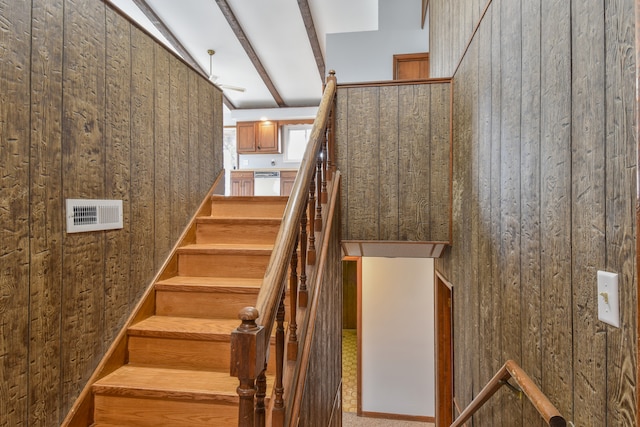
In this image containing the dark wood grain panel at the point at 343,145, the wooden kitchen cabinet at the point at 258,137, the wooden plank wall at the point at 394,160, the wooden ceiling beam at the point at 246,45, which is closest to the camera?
the wooden plank wall at the point at 394,160

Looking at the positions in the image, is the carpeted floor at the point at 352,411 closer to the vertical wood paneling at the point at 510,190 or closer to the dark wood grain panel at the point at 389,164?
the dark wood grain panel at the point at 389,164

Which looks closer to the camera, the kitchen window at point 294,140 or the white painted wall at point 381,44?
the white painted wall at point 381,44

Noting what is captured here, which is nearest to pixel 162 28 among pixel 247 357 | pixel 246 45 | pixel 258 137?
pixel 246 45

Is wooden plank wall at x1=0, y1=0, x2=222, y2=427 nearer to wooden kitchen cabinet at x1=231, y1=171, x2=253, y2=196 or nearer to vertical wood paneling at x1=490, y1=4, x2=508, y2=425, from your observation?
vertical wood paneling at x1=490, y1=4, x2=508, y2=425

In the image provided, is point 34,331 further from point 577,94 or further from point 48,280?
point 577,94

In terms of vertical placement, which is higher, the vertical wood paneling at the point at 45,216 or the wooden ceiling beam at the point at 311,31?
the wooden ceiling beam at the point at 311,31

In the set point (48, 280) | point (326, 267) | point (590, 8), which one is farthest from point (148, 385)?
point (590, 8)

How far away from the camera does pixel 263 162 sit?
823 centimetres

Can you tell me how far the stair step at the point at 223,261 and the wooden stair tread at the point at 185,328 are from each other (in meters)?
0.36

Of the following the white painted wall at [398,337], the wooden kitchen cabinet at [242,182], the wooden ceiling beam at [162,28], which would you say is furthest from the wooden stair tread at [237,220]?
A: the wooden kitchen cabinet at [242,182]

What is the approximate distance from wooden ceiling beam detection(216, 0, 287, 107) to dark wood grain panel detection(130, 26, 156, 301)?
137 inches

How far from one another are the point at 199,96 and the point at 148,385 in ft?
6.54

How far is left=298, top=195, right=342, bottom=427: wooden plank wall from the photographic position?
178 cm

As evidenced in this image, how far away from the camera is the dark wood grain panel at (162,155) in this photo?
2271 millimetres
